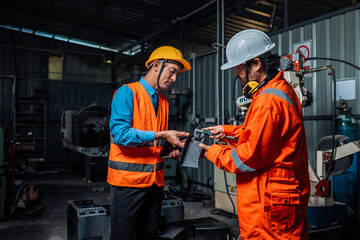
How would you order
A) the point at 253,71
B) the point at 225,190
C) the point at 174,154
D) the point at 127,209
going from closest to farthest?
the point at 253,71
the point at 127,209
the point at 174,154
the point at 225,190

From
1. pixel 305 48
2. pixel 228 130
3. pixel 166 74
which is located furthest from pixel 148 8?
pixel 228 130

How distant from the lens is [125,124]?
2023 mm

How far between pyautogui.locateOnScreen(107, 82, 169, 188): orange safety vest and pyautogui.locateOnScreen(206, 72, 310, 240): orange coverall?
0.64 meters

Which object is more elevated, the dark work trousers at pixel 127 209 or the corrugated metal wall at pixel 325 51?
the corrugated metal wall at pixel 325 51

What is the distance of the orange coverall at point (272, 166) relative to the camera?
1.55 metres

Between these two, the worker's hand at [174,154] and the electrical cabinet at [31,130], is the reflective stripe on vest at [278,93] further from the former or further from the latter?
the electrical cabinet at [31,130]

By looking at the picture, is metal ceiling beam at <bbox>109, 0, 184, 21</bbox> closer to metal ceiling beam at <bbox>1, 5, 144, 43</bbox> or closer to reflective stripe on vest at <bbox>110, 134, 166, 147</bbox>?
metal ceiling beam at <bbox>1, 5, 144, 43</bbox>

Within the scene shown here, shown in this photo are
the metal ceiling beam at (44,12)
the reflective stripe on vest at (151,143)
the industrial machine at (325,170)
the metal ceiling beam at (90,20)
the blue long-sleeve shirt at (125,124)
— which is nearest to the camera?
the blue long-sleeve shirt at (125,124)

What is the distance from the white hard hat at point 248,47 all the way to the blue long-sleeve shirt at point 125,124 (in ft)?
2.51

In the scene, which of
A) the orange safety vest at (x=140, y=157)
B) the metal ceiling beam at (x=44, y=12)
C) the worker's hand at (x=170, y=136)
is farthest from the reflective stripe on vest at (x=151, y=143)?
the metal ceiling beam at (x=44, y=12)

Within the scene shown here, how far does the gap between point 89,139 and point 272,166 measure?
7391 millimetres

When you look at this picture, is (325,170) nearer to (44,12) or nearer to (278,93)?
(278,93)

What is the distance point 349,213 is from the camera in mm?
3236

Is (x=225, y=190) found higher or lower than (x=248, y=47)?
lower
